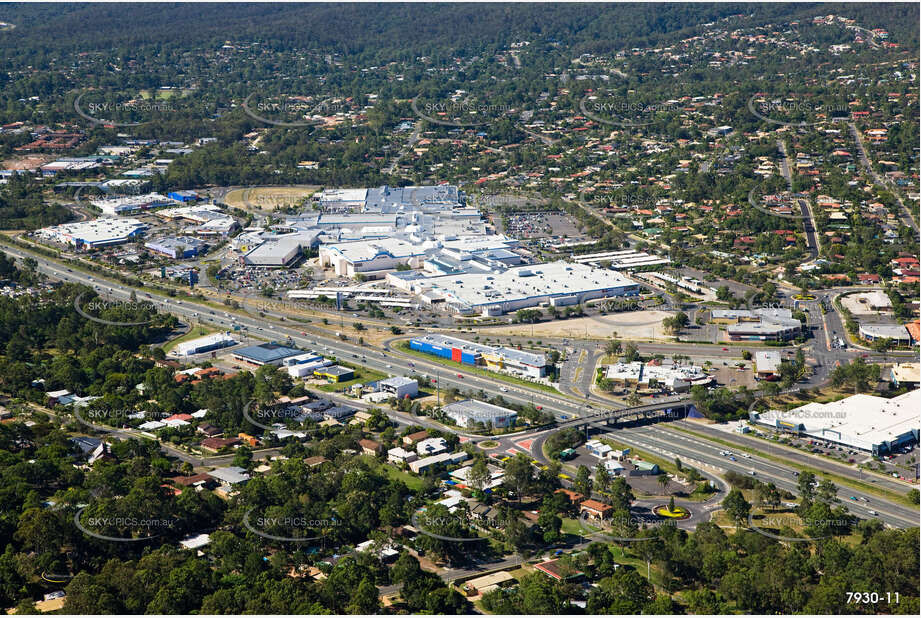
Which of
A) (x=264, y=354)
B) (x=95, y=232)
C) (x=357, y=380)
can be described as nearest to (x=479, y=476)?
(x=357, y=380)

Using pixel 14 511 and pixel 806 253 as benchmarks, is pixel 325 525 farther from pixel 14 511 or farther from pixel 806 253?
pixel 806 253

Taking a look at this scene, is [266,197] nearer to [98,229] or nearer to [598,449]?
[98,229]

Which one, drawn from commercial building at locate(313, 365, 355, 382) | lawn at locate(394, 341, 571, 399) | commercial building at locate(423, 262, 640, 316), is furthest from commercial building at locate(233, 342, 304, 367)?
commercial building at locate(423, 262, 640, 316)

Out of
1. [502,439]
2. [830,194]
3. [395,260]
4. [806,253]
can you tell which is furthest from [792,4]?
[502,439]

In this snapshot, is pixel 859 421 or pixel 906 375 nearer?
pixel 859 421

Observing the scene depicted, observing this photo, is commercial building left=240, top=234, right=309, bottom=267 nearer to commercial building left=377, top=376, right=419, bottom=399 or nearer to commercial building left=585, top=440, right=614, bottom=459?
commercial building left=377, top=376, right=419, bottom=399

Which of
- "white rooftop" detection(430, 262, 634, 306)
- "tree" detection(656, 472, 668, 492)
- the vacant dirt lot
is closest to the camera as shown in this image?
"tree" detection(656, 472, 668, 492)

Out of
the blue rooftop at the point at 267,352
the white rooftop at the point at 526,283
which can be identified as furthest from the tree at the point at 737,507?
the white rooftop at the point at 526,283
